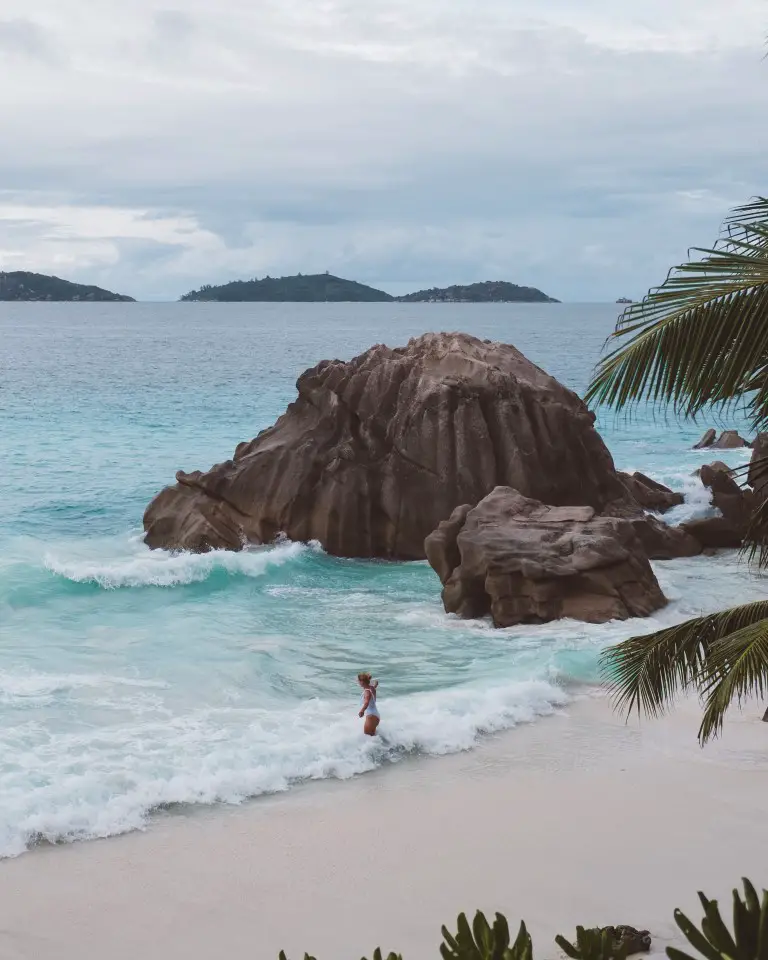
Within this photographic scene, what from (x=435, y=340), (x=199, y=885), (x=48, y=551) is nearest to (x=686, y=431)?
(x=435, y=340)

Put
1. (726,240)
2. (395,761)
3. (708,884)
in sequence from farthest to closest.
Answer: (395,761) → (708,884) → (726,240)

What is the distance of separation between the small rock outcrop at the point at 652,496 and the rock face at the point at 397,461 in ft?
12.5

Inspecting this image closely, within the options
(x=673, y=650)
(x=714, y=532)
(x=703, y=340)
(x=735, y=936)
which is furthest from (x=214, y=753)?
(x=714, y=532)

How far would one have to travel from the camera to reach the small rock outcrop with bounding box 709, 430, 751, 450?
156ft

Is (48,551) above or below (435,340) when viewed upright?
below

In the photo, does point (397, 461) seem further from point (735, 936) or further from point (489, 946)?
point (735, 936)

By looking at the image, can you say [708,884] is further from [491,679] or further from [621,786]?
[491,679]

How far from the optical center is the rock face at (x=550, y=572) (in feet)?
72.3

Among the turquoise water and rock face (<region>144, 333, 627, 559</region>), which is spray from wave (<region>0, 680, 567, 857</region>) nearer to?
the turquoise water

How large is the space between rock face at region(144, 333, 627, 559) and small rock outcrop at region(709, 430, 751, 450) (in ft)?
64.7

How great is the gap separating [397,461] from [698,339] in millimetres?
20314

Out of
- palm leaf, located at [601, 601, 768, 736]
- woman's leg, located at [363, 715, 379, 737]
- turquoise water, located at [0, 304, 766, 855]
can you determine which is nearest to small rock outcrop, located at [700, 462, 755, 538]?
turquoise water, located at [0, 304, 766, 855]

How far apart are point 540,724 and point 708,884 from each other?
5.28 meters

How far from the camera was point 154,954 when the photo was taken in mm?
11547
